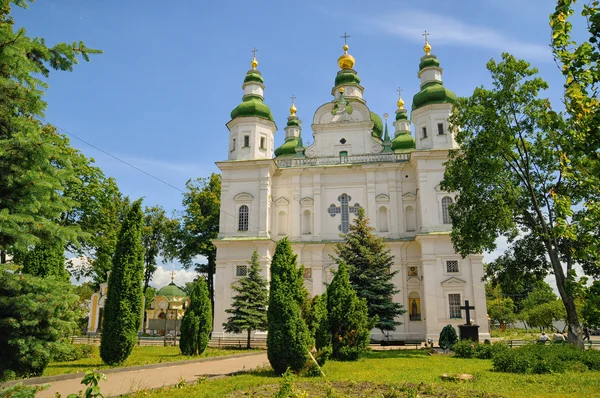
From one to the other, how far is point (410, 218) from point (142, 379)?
72.2ft

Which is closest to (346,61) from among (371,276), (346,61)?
(346,61)

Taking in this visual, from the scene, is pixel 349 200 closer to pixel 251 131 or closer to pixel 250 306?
pixel 251 131

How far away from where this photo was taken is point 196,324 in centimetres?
1734

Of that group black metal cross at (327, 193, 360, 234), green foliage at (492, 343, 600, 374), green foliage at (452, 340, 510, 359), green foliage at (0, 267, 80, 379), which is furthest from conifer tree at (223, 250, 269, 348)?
green foliage at (0, 267, 80, 379)

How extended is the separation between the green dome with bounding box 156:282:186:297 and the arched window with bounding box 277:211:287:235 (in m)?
14.3

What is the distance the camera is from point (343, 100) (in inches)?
1253

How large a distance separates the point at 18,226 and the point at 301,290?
23.3 feet

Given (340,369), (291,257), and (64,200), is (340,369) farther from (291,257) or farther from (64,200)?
(64,200)

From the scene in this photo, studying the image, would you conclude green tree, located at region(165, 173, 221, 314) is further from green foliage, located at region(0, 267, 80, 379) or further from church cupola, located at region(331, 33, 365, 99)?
green foliage, located at region(0, 267, 80, 379)

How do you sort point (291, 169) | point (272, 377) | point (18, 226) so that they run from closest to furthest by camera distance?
point (18, 226) < point (272, 377) < point (291, 169)

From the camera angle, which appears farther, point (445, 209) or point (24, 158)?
point (445, 209)

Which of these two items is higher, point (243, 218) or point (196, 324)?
point (243, 218)

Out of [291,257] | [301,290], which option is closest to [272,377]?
[301,290]

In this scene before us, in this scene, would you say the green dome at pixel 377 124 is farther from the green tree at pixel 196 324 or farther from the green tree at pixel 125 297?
the green tree at pixel 125 297
